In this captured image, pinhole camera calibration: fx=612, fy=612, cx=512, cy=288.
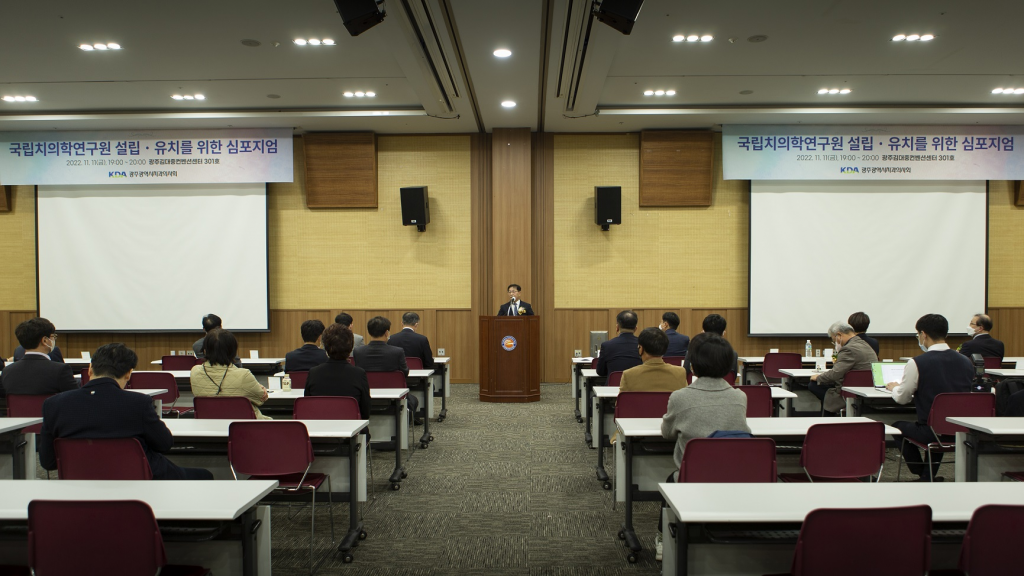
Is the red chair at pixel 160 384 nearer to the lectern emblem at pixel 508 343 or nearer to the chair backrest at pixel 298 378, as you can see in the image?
the chair backrest at pixel 298 378

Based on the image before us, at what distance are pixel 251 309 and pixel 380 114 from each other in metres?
3.74

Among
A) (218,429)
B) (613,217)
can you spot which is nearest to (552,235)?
(613,217)

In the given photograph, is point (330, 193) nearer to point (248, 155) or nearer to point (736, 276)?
point (248, 155)

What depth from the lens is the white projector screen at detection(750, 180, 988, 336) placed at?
9.45 m

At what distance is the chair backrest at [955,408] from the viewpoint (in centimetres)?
388

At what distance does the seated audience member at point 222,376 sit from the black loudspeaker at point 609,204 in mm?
6478

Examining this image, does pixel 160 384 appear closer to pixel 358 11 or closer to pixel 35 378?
pixel 35 378

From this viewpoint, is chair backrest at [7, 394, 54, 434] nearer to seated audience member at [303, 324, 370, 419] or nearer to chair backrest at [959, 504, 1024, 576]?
seated audience member at [303, 324, 370, 419]

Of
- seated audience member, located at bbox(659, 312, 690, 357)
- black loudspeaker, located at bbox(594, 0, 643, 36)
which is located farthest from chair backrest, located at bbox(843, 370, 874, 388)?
black loudspeaker, located at bbox(594, 0, 643, 36)

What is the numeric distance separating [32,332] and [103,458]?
2320mm

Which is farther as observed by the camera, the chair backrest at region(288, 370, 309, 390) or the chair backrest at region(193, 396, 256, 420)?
the chair backrest at region(288, 370, 309, 390)

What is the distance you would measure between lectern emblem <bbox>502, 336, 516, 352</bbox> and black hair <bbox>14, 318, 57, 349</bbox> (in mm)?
4768

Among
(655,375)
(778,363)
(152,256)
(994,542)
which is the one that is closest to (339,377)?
(655,375)

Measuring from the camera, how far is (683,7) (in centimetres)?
555
